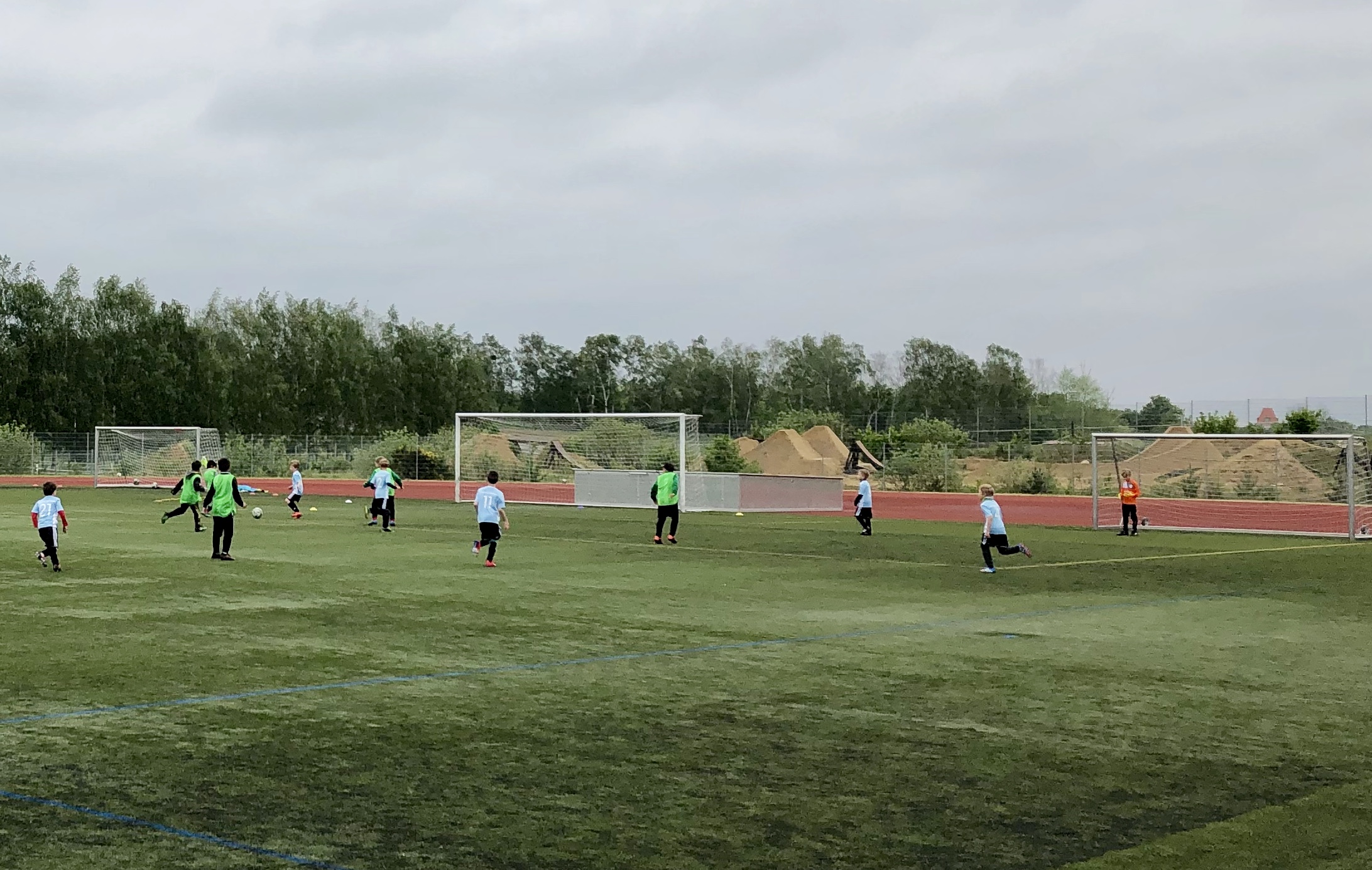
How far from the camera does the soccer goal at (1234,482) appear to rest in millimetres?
36062

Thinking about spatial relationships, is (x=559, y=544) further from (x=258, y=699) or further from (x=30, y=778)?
(x=30, y=778)

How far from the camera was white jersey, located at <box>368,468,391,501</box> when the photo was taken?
3088 cm

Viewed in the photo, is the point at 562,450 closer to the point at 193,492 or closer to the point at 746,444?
the point at 193,492

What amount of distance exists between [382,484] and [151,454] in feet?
123

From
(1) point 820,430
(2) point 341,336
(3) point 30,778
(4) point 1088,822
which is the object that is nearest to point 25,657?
(3) point 30,778

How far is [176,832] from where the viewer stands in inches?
267

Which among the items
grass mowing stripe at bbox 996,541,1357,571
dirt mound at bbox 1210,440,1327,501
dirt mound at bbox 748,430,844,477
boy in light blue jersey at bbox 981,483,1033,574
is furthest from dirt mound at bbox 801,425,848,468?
boy in light blue jersey at bbox 981,483,1033,574

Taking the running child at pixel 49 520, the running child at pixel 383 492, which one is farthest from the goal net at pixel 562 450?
the running child at pixel 49 520

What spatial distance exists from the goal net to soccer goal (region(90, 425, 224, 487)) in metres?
16.4

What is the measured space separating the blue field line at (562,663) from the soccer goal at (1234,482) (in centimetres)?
1784

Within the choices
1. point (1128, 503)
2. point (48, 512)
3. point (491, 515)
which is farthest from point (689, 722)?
point (1128, 503)

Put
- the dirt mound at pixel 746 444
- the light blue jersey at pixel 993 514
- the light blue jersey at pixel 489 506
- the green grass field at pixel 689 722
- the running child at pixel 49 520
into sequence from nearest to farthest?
1. the green grass field at pixel 689 722
2. the running child at pixel 49 520
3. the light blue jersey at pixel 993 514
4. the light blue jersey at pixel 489 506
5. the dirt mound at pixel 746 444

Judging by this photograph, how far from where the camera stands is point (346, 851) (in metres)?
6.49

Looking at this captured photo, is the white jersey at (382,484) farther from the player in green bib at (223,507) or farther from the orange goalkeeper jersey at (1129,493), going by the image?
the orange goalkeeper jersey at (1129,493)
